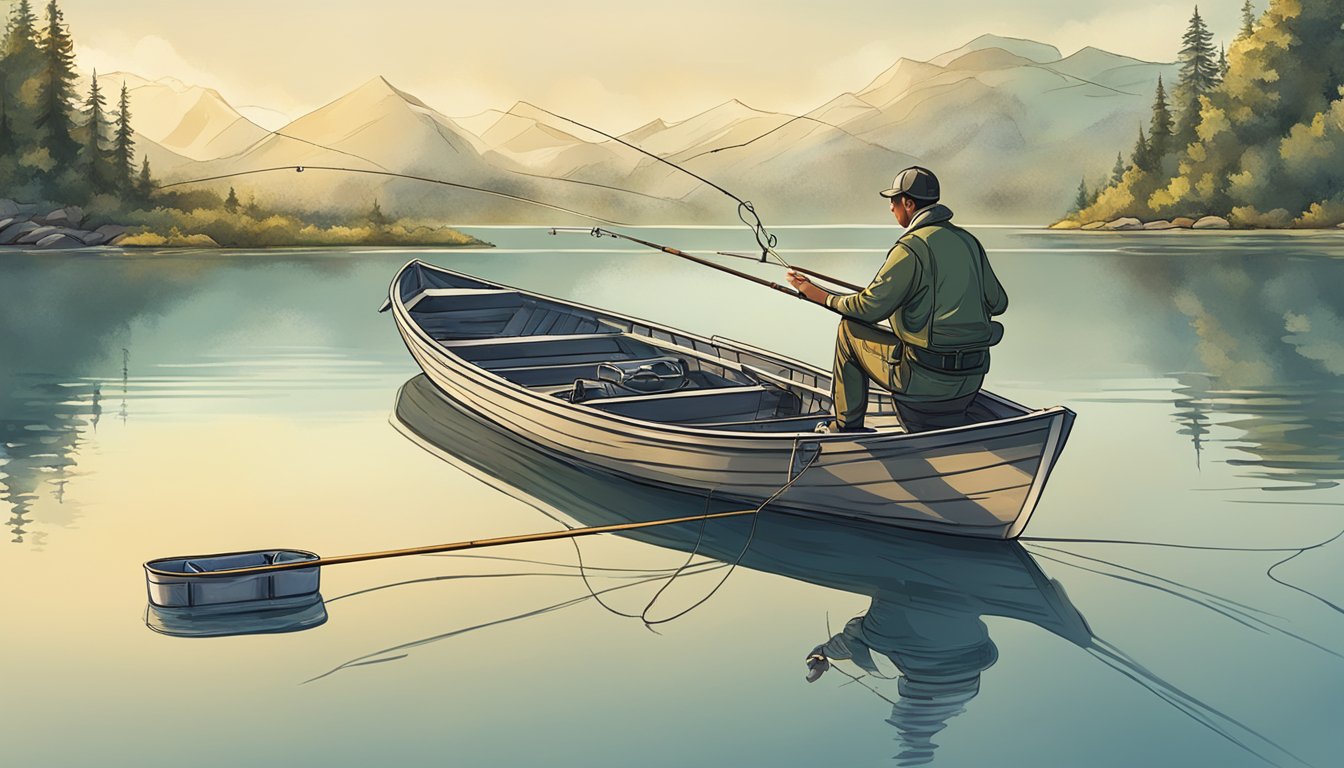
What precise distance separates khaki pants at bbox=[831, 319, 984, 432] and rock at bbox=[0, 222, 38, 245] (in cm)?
5286

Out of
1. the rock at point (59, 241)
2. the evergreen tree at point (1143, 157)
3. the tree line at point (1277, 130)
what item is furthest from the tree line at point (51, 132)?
the evergreen tree at point (1143, 157)

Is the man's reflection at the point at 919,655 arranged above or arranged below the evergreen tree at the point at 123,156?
below

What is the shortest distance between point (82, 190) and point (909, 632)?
6781 cm

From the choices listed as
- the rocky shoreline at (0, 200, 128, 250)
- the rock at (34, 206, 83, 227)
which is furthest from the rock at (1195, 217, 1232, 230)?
the rock at (34, 206, 83, 227)

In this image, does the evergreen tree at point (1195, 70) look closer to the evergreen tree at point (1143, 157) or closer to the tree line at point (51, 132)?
the evergreen tree at point (1143, 157)

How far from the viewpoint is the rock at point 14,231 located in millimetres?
52312

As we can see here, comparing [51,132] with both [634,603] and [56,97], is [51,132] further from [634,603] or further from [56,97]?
[634,603]

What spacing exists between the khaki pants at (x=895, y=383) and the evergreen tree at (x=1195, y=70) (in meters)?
88.9

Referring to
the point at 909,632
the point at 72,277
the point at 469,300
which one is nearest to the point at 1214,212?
the point at 72,277

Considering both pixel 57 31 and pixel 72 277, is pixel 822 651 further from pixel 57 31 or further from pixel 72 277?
pixel 57 31

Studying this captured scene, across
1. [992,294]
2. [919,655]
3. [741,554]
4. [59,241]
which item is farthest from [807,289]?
[59,241]

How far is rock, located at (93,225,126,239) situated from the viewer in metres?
59.9

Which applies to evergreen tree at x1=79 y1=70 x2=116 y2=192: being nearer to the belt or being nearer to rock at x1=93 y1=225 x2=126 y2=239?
rock at x1=93 y1=225 x2=126 y2=239

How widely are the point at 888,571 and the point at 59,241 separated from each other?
54.9 metres
